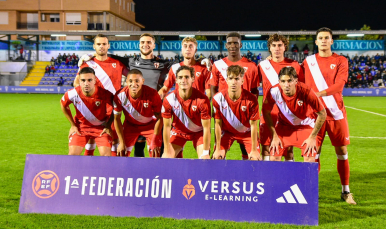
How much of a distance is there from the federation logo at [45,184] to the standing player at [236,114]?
5.98 feet

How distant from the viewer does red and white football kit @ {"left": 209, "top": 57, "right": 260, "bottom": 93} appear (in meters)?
4.86

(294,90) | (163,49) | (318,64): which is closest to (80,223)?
(294,90)

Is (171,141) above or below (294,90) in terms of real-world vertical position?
below

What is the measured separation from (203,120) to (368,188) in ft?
8.58

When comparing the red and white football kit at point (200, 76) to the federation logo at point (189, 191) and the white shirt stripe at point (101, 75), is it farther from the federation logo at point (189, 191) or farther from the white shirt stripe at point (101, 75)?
the federation logo at point (189, 191)

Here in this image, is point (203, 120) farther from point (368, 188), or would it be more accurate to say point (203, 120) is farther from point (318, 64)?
point (368, 188)

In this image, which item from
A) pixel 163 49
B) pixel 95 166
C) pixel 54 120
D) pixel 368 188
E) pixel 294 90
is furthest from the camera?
pixel 163 49

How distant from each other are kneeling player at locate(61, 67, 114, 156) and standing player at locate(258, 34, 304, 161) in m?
2.08

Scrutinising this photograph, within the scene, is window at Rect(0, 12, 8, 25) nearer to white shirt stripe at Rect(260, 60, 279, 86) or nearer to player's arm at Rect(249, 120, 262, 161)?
white shirt stripe at Rect(260, 60, 279, 86)

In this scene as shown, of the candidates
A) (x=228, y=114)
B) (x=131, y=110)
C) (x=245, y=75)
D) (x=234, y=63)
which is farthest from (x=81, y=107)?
(x=245, y=75)

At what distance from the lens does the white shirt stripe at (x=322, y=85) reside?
445 cm

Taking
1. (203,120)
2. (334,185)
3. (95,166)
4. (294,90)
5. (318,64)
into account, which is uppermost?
(318,64)

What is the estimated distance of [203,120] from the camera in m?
4.35

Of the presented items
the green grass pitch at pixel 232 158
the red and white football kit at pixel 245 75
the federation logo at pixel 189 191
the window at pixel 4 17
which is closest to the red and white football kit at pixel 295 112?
the red and white football kit at pixel 245 75
